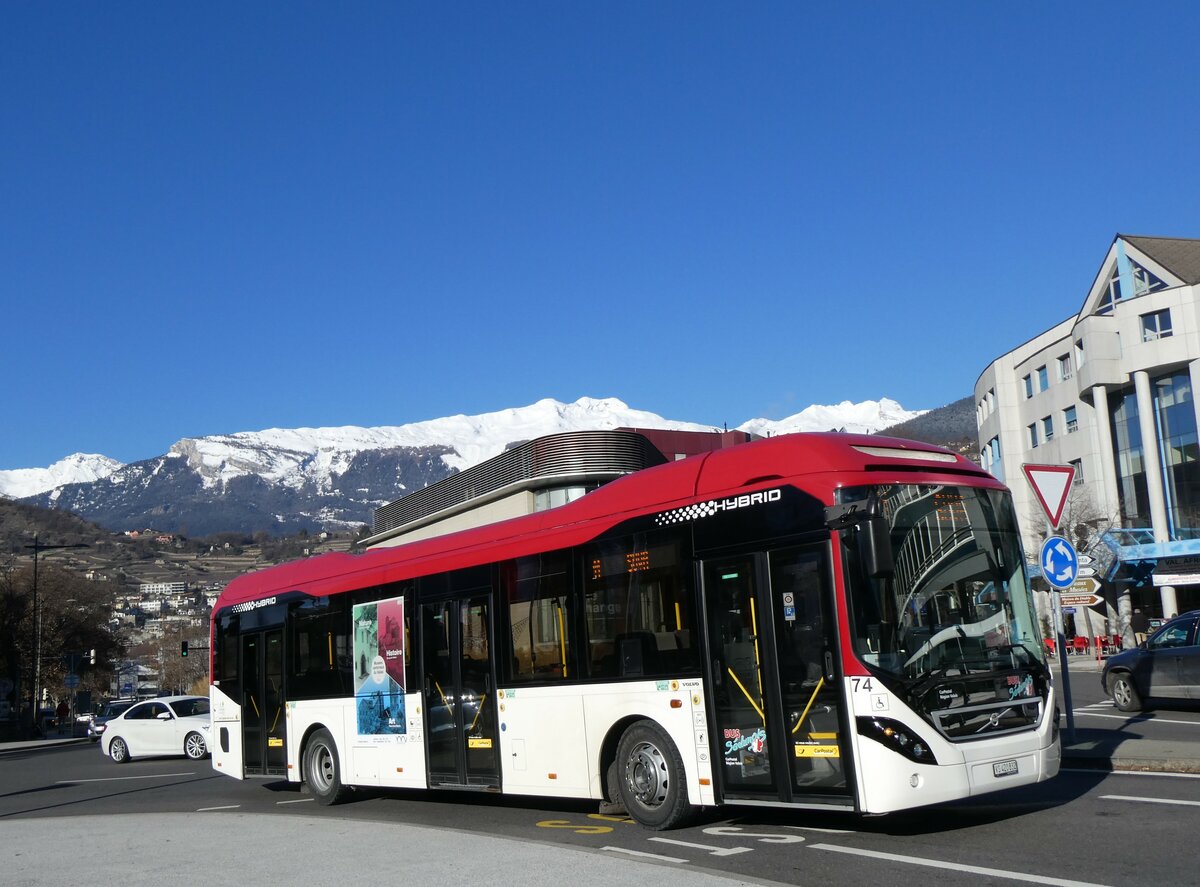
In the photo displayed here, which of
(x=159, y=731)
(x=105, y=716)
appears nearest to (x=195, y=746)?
(x=159, y=731)

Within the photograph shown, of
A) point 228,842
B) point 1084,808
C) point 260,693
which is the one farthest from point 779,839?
point 260,693

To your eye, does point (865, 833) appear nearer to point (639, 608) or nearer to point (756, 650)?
point (756, 650)

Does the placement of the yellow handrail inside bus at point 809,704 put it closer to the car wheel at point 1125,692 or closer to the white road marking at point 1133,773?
the white road marking at point 1133,773

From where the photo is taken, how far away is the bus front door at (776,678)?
904cm

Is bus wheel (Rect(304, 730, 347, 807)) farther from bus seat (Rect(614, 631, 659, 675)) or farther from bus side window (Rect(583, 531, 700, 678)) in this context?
bus seat (Rect(614, 631, 659, 675))

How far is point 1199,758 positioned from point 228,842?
9.90 metres

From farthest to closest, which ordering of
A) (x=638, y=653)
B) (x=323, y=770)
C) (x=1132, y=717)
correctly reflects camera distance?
(x=1132, y=717) → (x=323, y=770) → (x=638, y=653)

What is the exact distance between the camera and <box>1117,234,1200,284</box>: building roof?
53.2 m

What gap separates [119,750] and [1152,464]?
43.6 meters

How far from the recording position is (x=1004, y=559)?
9.76 meters

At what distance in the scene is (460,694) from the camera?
12977mm

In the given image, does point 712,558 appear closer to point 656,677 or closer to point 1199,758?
point 656,677

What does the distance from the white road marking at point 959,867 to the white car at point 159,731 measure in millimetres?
22360

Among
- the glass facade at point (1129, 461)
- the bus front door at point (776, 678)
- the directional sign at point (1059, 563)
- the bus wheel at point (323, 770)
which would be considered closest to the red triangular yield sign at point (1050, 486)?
the directional sign at point (1059, 563)
